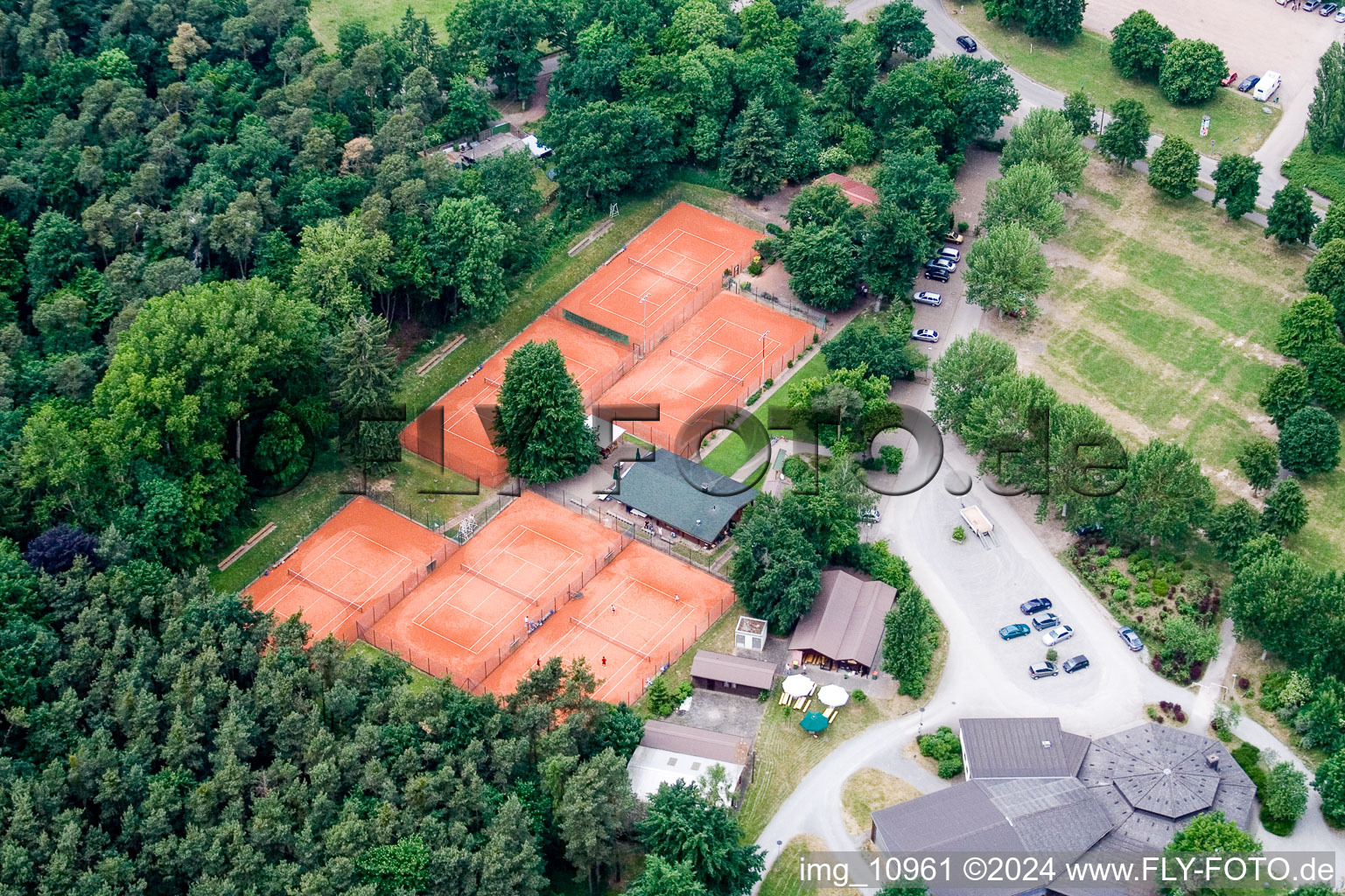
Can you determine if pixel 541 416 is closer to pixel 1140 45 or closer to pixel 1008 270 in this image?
pixel 1008 270

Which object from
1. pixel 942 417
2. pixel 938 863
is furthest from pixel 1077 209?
pixel 938 863

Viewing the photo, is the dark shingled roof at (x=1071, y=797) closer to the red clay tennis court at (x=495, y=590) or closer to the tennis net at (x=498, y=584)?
the red clay tennis court at (x=495, y=590)

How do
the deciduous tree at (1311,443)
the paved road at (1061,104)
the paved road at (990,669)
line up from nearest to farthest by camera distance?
the paved road at (990,669) → the deciduous tree at (1311,443) → the paved road at (1061,104)

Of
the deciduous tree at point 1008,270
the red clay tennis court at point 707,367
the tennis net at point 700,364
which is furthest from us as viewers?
the tennis net at point 700,364

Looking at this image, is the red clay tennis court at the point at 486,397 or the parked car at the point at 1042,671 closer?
the parked car at the point at 1042,671

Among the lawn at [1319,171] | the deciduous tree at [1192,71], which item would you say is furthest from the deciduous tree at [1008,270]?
the deciduous tree at [1192,71]

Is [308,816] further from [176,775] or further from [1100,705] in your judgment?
[1100,705]

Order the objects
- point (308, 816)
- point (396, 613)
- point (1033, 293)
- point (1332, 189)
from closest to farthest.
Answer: point (308, 816)
point (396, 613)
point (1033, 293)
point (1332, 189)
